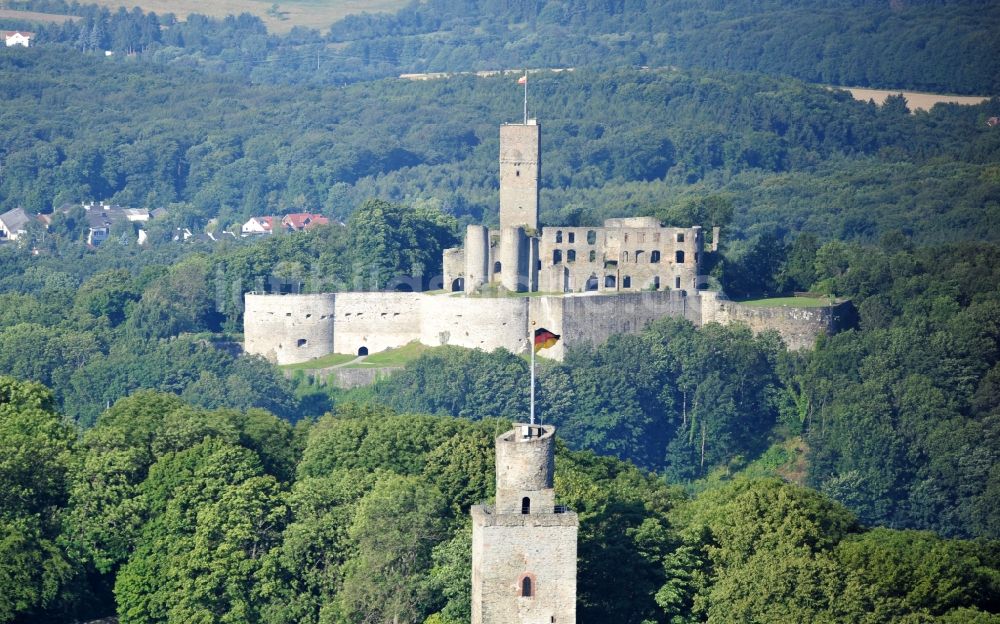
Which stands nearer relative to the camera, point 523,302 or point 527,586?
point 527,586

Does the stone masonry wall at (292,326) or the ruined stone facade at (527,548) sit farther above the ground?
the ruined stone facade at (527,548)

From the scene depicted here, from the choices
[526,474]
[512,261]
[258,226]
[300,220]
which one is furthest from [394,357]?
[300,220]

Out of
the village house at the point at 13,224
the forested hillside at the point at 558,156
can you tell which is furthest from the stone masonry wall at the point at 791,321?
the village house at the point at 13,224

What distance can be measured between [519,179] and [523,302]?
31.1 ft

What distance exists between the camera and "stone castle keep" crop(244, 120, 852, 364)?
8712 cm

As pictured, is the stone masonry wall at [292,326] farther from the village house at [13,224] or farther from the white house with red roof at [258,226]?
the village house at [13,224]

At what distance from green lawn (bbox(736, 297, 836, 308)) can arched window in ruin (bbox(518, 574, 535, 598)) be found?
4233 centimetres

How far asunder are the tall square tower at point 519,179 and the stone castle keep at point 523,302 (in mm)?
2148

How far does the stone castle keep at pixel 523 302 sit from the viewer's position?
8712cm

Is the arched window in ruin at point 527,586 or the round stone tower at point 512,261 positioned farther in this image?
the round stone tower at point 512,261

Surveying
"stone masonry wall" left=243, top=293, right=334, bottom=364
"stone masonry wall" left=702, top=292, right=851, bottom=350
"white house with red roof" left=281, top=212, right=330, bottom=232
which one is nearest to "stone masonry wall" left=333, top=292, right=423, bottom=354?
"stone masonry wall" left=243, top=293, right=334, bottom=364

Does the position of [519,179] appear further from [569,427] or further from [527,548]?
[527,548]

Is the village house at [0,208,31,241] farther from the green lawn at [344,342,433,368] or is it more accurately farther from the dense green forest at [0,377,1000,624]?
the dense green forest at [0,377,1000,624]

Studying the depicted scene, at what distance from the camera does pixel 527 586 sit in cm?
4772
